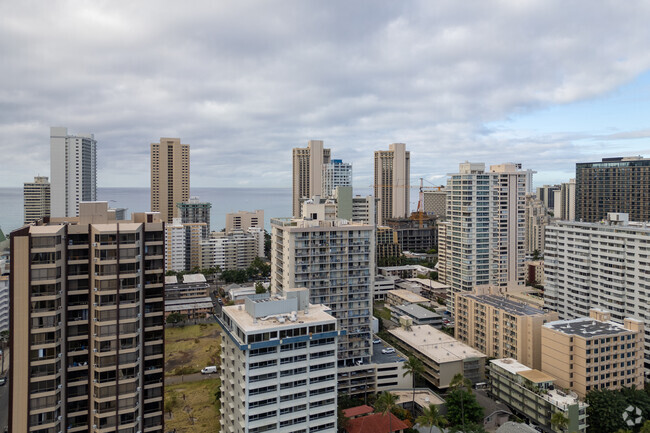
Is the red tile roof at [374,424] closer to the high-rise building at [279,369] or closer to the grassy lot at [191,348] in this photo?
the high-rise building at [279,369]

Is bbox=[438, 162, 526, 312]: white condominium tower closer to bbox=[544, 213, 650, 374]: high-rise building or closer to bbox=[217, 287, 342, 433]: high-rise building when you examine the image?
bbox=[544, 213, 650, 374]: high-rise building

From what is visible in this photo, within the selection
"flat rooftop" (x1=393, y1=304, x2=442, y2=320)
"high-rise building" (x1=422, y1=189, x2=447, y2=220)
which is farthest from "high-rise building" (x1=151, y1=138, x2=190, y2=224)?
"high-rise building" (x1=422, y1=189, x2=447, y2=220)

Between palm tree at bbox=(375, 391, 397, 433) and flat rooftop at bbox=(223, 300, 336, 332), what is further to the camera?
palm tree at bbox=(375, 391, 397, 433)

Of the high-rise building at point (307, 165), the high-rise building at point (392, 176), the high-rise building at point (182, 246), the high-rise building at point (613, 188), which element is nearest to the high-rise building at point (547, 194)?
the high-rise building at point (392, 176)

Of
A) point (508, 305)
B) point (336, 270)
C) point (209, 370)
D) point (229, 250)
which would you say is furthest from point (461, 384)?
point (229, 250)

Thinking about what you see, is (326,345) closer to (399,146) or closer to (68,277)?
(68,277)

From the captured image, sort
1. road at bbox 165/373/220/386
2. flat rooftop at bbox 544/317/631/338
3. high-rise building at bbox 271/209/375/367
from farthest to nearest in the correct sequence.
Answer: road at bbox 165/373/220/386
high-rise building at bbox 271/209/375/367
flat rooftop at bbox 544/317/631/338
